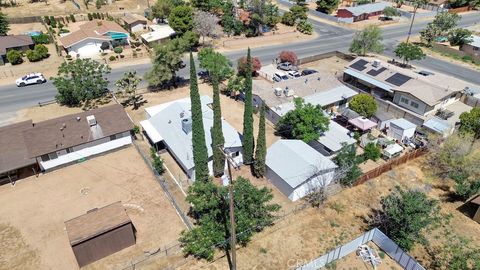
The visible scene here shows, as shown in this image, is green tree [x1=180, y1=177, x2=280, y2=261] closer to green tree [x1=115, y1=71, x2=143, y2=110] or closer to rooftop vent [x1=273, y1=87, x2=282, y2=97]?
rooftop vent [x1=273, y1=87, x2=282, y2=97]

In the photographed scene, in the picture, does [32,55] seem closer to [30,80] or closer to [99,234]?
[30,80]

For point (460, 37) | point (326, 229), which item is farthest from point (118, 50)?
point (460, 37)

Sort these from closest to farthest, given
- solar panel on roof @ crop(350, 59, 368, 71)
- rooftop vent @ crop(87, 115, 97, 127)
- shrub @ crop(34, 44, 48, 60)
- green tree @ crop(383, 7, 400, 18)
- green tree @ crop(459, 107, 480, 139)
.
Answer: rooftop vent @ crop(87, 115, 97, 127), green tree @ crop(459, 107, 480, 139), solar panel on roof @ crop(350, 59, 368, 71), shrub @ crop(34, 44, 48, 60), green tree @ crop(383, 7, 400, 18)

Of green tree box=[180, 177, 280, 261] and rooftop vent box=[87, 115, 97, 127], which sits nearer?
green tree box=[180, 177, 280, 261]

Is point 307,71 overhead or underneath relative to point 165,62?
underneath

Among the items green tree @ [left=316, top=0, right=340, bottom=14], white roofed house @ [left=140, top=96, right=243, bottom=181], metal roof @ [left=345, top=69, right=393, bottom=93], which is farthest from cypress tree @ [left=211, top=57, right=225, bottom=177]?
green tree @ [left=316, top=0, right=340, bottom=14]

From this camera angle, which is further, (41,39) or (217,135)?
(41,39)

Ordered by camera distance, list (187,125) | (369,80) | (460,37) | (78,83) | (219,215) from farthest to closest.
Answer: (460,37), (369,80), (78,83), (187,125), (219,215)

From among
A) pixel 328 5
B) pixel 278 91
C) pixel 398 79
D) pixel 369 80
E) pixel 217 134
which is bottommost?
pixel 369 80
